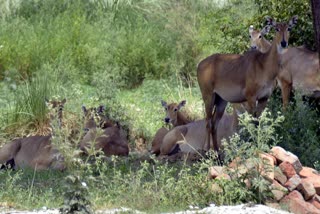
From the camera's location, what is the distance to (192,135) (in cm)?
1590

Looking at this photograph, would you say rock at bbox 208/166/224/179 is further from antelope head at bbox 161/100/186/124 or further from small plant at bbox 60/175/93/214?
antelope head at bbox 161/100/186/124

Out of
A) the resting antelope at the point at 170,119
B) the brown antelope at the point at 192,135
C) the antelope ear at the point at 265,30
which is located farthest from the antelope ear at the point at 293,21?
the resting antelope at the point at 170,119

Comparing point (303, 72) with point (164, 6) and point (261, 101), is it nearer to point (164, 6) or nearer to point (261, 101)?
point (261, 101)

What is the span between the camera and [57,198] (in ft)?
33.6

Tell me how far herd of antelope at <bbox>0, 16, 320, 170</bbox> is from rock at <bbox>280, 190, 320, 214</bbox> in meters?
4.04

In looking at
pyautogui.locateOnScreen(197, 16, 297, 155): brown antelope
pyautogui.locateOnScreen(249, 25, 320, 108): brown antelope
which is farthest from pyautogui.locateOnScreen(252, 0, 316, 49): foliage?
pyautogui.locateOnScreen(197, 16, 297, 155): brown antelope

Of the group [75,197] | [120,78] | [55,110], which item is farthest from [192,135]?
[75,197]

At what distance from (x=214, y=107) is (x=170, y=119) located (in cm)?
175

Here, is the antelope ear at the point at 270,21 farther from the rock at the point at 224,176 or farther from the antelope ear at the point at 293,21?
the rock at the point at 224,176

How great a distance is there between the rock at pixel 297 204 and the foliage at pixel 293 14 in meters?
6.88

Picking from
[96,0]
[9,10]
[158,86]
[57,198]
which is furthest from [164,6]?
[57,198]

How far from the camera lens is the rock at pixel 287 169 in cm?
982

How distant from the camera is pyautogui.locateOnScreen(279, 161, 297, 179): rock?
9820 mm

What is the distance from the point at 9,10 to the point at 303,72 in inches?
510
